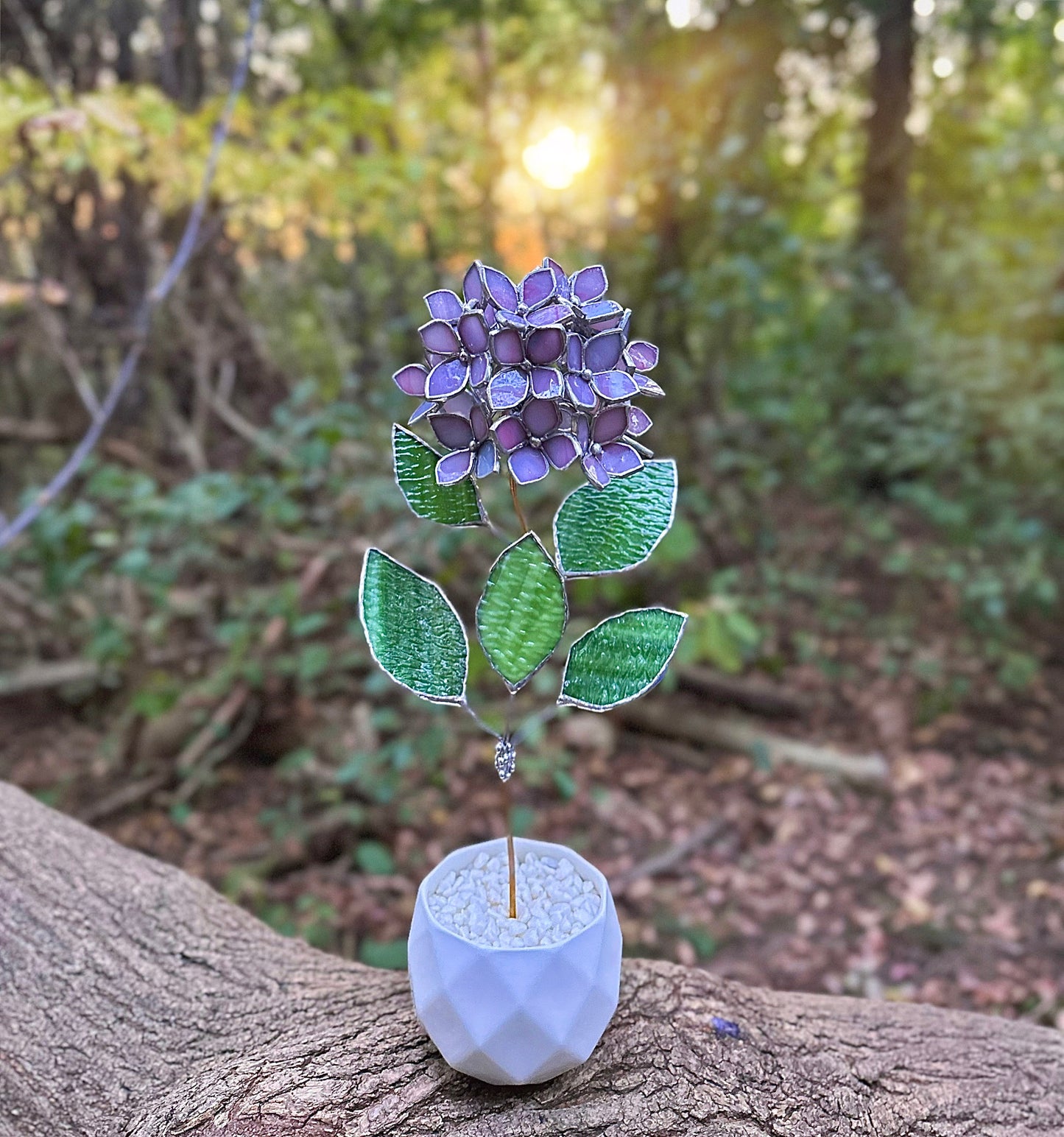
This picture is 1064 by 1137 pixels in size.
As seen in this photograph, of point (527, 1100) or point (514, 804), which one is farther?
point (514, 804)

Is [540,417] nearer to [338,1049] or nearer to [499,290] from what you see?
[499,290]

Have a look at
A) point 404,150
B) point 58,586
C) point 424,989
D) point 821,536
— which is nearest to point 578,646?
point 424,989

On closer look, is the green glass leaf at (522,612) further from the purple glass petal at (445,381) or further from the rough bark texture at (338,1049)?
the rough bark texture at (338,1049)

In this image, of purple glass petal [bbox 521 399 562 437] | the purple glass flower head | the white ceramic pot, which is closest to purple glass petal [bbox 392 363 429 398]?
the purple glass flower head

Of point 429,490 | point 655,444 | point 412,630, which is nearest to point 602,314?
point 429,490

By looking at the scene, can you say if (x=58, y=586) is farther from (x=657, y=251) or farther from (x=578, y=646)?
(x=657, y=251)

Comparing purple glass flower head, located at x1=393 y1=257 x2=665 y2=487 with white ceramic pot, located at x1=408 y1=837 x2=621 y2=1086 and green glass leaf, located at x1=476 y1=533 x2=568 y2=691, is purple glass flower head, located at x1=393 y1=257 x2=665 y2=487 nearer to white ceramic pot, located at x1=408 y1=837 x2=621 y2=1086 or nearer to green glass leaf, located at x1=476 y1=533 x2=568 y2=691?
green glass leaf, located at x1=476 y1=533 x2=568 y2=691

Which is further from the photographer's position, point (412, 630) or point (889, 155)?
point (889, 155)
